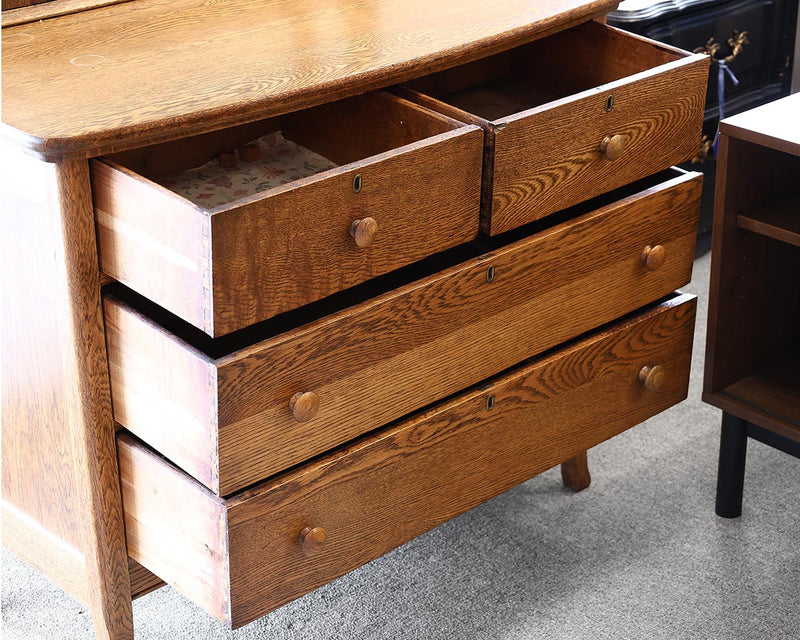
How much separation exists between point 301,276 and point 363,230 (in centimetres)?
8

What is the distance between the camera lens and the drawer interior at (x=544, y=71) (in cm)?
154

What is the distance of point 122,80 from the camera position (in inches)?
47.6

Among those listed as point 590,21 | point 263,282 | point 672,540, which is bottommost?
point 672,540

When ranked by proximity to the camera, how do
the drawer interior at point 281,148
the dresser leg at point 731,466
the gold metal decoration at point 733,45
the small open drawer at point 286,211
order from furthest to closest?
the gold metal decoration at point 733,45
the dresser leg at point 731,466
the drawer interior at point 281,148
the small open drawer at point 286,211

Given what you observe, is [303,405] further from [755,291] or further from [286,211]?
[755,291]

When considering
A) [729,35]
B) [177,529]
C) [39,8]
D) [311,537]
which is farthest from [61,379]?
[729,35]

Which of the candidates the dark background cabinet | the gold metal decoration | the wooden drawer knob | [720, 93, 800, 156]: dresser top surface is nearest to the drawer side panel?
[720, 93, 800, 156]: dresser top surface

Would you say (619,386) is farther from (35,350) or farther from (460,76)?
(35,350)

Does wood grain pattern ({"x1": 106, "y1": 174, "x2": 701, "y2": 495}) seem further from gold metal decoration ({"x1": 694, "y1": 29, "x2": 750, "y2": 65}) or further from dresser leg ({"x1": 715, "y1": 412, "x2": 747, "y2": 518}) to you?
gold metal decoration ({"x1": 694, "y1": 29, "x2": 750, "y2": 65})

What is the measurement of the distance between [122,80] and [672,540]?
1065 mm

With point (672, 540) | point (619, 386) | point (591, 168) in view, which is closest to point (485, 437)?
point (619, 386)

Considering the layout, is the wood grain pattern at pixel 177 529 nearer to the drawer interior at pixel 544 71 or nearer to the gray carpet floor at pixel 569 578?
the gray carpet floor at pixel 569 578

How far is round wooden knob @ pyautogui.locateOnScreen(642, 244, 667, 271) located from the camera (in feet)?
5.01

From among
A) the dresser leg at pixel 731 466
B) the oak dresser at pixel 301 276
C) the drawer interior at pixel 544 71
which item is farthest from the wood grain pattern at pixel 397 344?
the dresser leg at pixel 731 466
